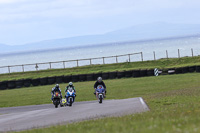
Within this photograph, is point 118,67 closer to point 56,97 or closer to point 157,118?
point 56,97

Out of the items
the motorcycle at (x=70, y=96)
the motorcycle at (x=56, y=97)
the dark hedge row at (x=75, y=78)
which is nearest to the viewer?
the motorcycle at (x=70, y=96)

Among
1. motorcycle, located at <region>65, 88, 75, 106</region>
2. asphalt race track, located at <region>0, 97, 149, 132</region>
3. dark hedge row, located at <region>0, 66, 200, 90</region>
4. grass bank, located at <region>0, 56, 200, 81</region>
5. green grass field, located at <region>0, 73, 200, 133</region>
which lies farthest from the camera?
grass bank, located at <region>0, 56, 200, 81</region>

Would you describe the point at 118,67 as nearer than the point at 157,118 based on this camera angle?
No

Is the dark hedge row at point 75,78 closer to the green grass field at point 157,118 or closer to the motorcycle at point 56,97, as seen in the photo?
the green grass field at point 157,118

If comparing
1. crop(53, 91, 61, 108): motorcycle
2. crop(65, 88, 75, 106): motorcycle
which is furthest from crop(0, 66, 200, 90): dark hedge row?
crop(65, 88, 75, 106): motorcycle

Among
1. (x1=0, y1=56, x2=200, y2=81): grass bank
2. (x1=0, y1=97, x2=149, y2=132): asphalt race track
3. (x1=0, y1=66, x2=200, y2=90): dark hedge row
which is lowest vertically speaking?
(x1=0, y1=97, x2=149, y2=132): asphalt race track

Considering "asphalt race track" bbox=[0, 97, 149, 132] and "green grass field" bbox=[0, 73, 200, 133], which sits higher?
"green grass field" bbox=[0, 73, 200, 133]

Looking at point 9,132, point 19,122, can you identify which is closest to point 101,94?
point 19,122

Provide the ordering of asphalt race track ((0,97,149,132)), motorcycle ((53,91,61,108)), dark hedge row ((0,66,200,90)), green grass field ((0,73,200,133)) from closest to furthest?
green grass field ((0,73,200,133)) < asphalt race track ((0,97,149,132)) < motorcycle ((53,91,61,108)) < dark hedge row ((0,66,200,90))

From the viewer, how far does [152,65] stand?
51.4 meters

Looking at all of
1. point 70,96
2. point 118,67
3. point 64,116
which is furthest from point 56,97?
point 118,67

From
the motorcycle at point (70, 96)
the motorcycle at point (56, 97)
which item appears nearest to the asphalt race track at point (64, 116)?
the motorcycle at point (70, 96)

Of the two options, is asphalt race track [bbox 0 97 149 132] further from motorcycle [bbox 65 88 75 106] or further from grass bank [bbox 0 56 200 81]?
grass bank [bbox 0 56 200 81]

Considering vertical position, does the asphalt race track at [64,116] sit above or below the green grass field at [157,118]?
below
